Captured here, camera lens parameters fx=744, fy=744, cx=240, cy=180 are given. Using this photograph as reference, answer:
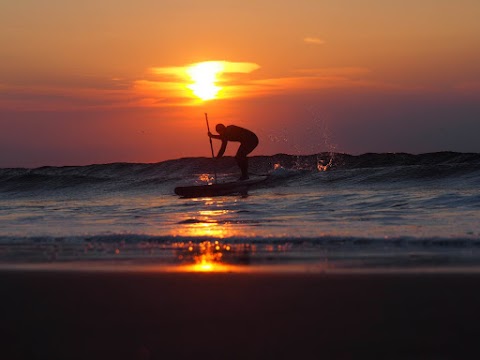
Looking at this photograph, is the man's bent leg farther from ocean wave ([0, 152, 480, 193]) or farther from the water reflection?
the water reflection

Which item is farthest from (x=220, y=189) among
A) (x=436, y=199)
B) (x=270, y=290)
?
(x=270, y=290)

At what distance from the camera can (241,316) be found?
182 inches

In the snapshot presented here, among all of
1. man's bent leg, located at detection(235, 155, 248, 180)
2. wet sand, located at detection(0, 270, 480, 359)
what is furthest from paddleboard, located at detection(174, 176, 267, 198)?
wet sand, located at detection(0, 270, 480, 359)

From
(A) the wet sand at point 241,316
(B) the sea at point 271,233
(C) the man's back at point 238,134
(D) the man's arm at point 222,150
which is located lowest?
(A) the wet sand at point 241,316

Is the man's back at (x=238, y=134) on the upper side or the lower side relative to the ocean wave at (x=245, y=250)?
upper

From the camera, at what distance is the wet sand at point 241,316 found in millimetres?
3959

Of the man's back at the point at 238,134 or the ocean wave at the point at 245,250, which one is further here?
the man's back at the point at 238,134

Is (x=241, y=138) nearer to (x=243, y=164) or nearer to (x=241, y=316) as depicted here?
(x=243, y=164)

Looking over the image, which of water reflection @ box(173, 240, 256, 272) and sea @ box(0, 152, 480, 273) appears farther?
sea @ box(0, 152, 480, 273)

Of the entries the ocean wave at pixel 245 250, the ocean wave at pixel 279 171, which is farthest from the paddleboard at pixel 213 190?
the ocean wave at pixel 245 250

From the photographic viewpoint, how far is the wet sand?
3959 mm

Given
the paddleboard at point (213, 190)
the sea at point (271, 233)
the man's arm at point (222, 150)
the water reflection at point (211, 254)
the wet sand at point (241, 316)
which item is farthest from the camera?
the man's arm at point (222, 150)

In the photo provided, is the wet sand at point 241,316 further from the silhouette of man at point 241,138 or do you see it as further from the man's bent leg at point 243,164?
the man's bent leg at point 243,164

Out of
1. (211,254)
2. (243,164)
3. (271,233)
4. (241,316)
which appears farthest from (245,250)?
(243,164)
